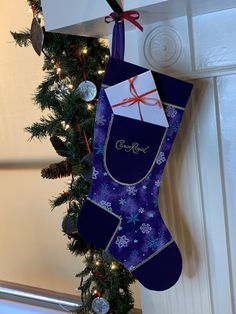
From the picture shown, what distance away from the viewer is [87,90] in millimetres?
997

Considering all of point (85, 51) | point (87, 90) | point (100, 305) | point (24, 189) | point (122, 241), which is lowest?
point (100, 305)

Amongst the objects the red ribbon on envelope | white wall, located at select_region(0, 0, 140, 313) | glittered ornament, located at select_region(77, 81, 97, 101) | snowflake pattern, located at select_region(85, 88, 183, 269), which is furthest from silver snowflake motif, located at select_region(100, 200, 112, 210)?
white wall, located at select_region(0, 0, 140, 313)

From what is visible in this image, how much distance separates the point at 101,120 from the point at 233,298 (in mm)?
514

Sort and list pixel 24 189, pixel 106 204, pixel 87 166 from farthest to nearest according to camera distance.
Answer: pixel 24 189 < pixel 87 166 < pixel 106 204

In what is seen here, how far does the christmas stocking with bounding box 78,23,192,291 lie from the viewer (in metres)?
0.74

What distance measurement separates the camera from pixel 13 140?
185 centimetres

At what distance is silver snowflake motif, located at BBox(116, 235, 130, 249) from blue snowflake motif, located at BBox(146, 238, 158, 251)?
0.05 metres

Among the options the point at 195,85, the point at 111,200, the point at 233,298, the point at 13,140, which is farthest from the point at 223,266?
the point at 13,140

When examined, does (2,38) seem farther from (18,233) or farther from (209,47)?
(209,47)

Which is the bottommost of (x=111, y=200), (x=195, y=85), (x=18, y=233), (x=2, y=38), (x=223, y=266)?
(x=18, y=233)

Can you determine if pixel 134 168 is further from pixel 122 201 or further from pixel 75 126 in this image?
pixel 75 126

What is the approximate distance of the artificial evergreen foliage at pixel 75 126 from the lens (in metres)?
1.02

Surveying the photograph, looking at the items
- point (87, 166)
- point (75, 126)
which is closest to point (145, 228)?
point (87, 166)

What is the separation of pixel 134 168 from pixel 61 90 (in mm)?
366
